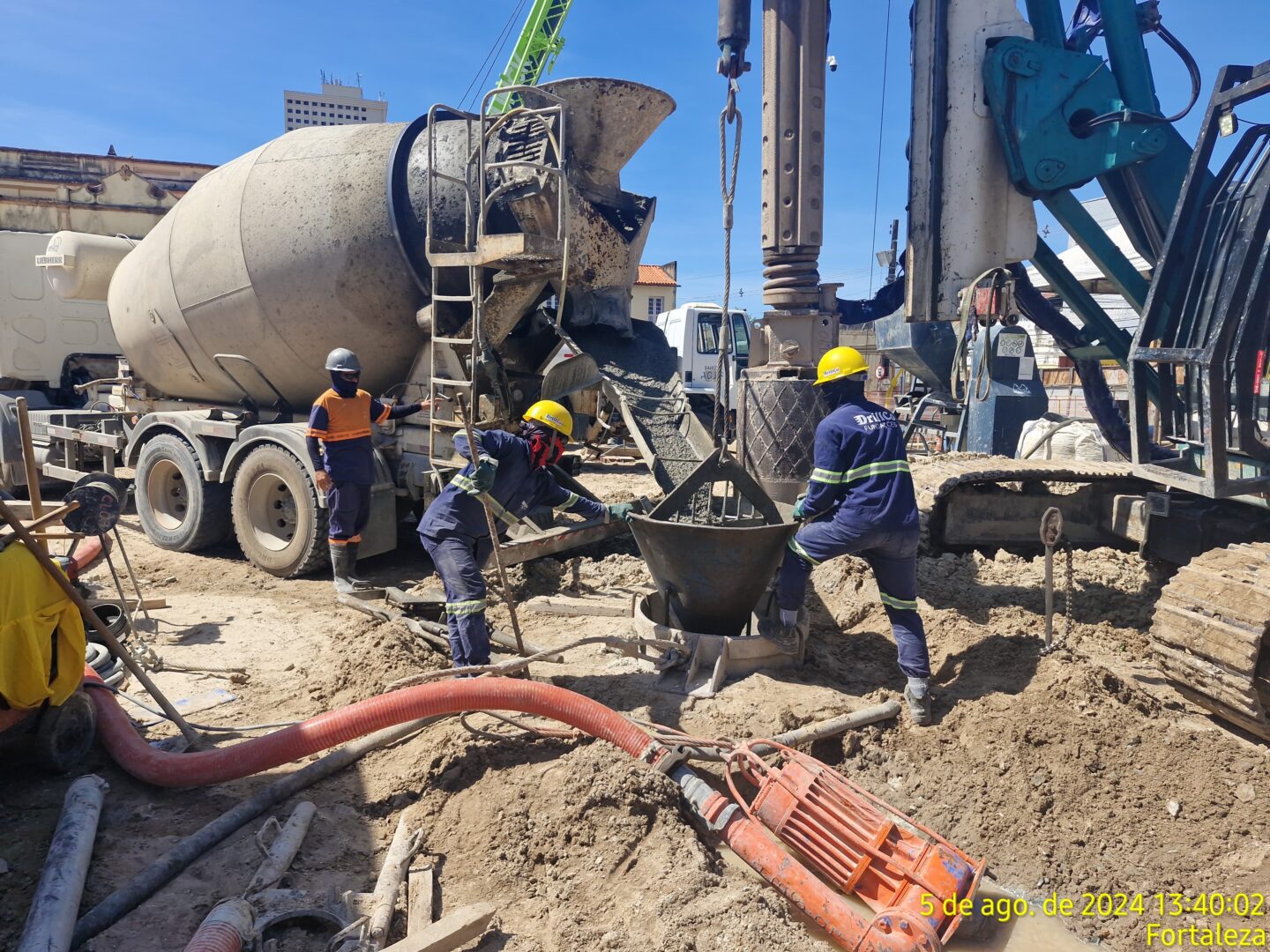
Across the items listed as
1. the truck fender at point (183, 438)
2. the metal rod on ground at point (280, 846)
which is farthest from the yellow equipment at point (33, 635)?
the truck fender at point (183, 438)

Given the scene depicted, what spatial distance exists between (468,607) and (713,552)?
1295 millimetres

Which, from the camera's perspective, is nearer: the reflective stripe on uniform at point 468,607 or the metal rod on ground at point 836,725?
the metal rod on ground at point 836,725

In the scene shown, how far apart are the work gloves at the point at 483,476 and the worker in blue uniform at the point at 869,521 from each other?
1598 millimetres

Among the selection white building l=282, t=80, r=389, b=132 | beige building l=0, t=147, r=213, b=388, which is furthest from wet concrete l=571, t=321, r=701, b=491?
white building l=282, t=80, r=389, b=132

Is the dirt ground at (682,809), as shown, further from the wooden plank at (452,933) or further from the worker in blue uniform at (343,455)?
the worker in blue uniform at (343,455)

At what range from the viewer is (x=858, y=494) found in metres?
4.23

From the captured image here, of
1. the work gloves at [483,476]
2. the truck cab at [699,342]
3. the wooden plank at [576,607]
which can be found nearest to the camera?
the work gloves at [483,476]

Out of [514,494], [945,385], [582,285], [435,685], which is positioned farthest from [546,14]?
[435,685]

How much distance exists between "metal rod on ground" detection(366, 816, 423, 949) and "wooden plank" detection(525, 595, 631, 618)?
2052 millimetres

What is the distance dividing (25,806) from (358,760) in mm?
1220

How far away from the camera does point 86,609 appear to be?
3371 millimetres

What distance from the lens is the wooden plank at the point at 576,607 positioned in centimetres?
520

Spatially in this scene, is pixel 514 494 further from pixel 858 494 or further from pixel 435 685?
pixel 858 494

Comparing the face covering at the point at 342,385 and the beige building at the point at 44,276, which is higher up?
the beige building at the point at 44,276
